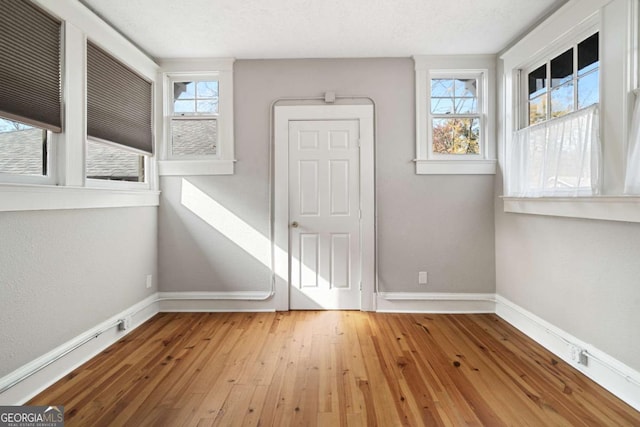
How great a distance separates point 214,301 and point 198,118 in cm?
192

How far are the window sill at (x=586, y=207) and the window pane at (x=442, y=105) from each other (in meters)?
1.15

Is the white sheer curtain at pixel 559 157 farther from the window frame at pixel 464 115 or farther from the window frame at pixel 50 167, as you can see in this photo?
the window frame at pixel 50 167

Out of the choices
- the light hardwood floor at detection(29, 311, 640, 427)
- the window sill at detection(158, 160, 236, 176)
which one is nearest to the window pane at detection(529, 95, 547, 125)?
the light hardwood floor at detection(29, 311, 640, 427)

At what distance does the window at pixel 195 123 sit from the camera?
3695 millimetres

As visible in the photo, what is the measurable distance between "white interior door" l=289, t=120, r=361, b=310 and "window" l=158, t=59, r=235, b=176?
70 cm

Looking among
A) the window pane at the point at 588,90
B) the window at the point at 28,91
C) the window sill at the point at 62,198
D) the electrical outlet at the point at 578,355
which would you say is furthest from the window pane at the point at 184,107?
the electrical outlet at the point at 578,355

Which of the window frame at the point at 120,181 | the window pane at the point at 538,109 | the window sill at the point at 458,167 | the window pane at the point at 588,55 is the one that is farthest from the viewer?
the window sill at the point at 458,167

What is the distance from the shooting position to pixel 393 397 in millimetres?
2049

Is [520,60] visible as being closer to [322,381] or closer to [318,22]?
[318,22]

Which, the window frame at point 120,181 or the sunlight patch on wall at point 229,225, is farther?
the sunlight patch on wall at point 229,225

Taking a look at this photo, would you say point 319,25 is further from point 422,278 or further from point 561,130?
point 422,278

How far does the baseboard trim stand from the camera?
6.40 feet

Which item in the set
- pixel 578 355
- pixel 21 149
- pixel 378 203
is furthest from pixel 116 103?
pixel 578 355

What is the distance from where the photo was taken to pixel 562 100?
8.75 ft
